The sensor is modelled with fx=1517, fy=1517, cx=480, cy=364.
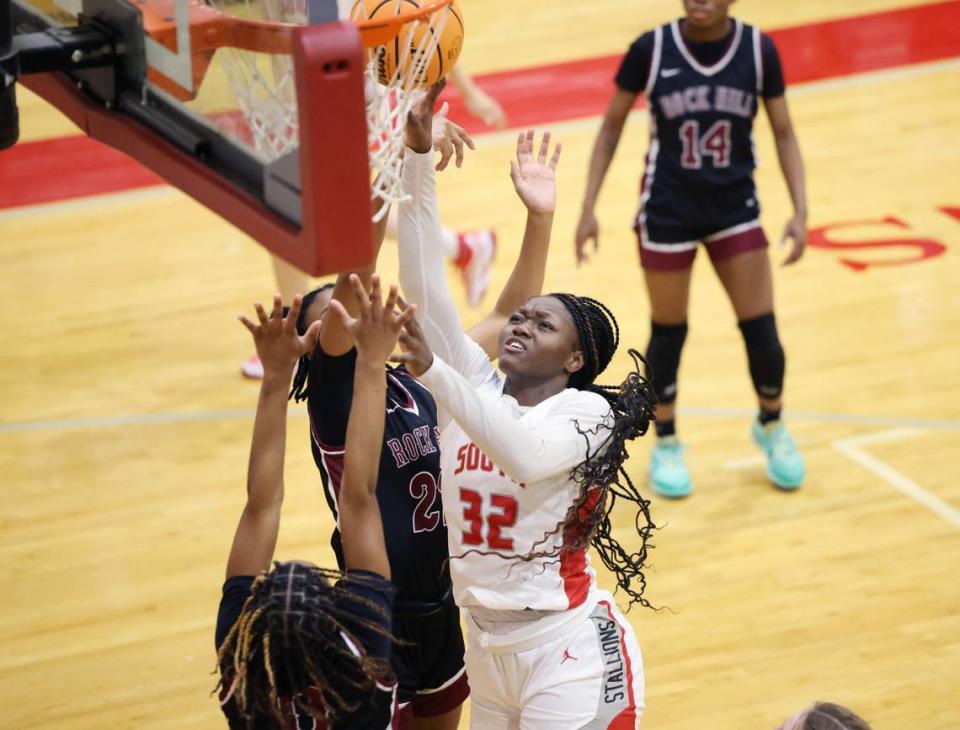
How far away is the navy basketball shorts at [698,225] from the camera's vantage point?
5312mm

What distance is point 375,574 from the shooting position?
9.50ft

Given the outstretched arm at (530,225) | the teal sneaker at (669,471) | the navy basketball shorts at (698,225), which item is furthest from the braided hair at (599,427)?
the teal sneaker at (669,471)

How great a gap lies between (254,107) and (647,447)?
354cm

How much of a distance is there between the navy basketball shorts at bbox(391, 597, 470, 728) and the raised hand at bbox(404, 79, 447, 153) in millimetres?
1086

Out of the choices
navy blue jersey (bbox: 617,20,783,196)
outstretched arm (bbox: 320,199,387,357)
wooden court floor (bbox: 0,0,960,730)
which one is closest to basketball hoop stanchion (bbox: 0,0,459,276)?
outstretched arm (bbox: 320,199,387,357)

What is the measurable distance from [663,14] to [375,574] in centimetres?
832

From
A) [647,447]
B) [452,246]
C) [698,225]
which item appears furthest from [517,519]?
[452,246]

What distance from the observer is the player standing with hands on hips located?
5.27 metres

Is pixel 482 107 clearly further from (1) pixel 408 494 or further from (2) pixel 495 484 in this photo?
(2) pixel 495 484

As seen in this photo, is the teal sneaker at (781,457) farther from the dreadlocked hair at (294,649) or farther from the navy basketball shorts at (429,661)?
the dreadlocked hair at (294,649)

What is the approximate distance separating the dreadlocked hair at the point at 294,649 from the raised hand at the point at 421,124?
896 millimetres

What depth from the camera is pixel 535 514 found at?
10.4ft

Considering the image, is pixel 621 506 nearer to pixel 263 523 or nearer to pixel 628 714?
pixel 628 714

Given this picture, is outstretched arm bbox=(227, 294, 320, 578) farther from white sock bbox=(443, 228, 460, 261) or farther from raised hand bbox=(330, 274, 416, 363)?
white sock bbox=(443, 228, 460, 261)
